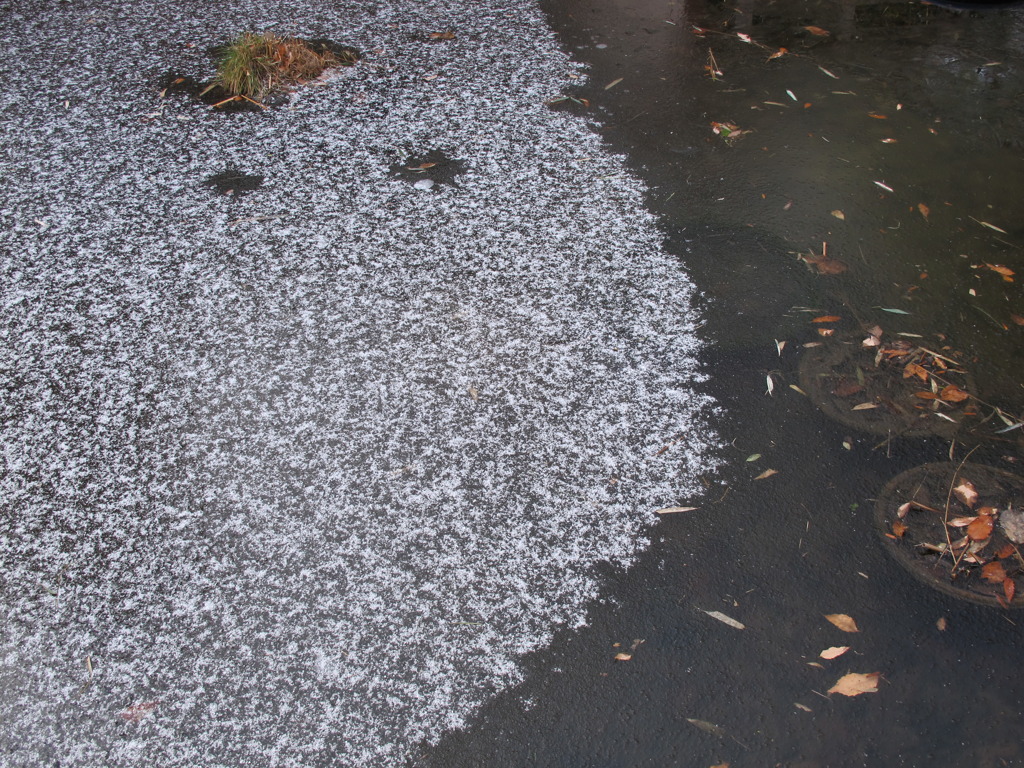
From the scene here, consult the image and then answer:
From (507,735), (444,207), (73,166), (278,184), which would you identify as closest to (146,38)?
(73,166)

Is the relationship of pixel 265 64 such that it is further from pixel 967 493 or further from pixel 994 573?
pixel 994 573

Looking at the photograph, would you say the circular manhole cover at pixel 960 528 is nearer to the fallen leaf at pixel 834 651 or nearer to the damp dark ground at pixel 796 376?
the damp dark ground at pixel 796 376

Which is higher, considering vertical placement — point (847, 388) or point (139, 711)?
point (847, 388)

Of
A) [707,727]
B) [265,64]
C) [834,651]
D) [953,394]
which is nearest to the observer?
[707,727]

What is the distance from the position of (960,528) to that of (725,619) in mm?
660

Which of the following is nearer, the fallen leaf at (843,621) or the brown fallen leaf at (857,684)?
the brown fallen leaf at (857,684)

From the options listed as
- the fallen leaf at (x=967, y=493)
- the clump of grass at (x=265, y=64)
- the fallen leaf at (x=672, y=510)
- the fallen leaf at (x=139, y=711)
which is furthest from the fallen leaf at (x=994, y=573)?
the clump of grass at (x=265, y=64)

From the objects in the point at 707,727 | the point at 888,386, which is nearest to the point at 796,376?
the point at 888,386

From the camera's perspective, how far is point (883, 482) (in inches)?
78.5

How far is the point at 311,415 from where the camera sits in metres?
2.21

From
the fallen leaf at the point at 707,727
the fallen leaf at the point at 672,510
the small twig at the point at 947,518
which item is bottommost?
the fallen leaf at the point at 707,727

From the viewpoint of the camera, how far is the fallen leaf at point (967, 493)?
6.31 feet

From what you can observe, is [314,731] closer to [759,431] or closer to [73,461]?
[73,461]

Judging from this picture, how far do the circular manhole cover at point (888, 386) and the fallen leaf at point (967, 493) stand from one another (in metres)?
0.18
